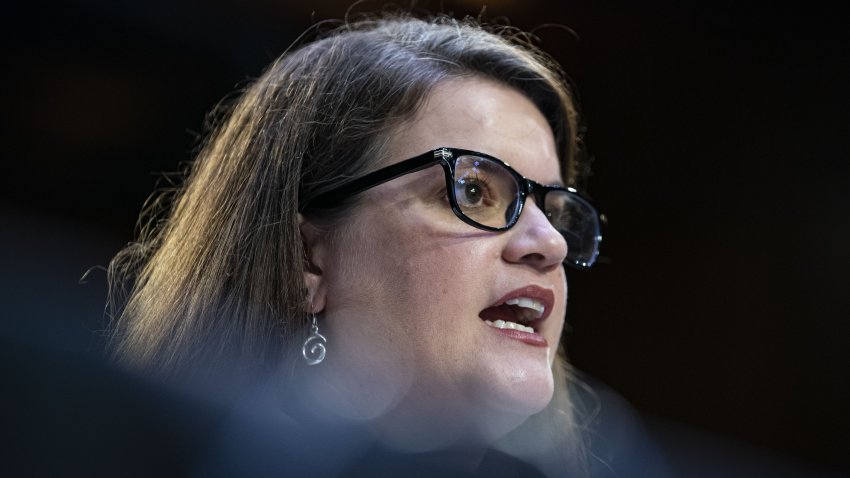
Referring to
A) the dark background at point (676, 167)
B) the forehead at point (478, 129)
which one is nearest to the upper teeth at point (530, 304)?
the forehead at point (478, 129)

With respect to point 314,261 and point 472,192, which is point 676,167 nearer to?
point 472,192

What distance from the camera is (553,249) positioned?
1306 millimetres

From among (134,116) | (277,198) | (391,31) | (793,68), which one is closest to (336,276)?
(277,198)

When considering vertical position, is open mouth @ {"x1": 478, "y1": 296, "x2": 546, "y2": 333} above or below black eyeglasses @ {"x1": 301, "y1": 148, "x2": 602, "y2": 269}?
below

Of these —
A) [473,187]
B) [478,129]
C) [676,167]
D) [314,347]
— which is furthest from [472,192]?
[676,167]

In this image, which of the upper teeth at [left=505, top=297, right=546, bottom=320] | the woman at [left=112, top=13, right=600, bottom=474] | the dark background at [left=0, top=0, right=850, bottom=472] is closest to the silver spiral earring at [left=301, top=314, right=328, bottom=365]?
the woman at [left=112, top=13, right=600, bottom=474]

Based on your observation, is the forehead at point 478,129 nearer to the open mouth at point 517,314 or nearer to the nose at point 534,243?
the nose at point 534,243

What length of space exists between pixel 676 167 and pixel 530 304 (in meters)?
1.39

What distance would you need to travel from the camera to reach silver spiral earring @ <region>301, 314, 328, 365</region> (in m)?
1.29

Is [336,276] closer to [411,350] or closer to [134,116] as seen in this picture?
[411,350]

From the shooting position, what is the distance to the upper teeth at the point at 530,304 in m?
1.30

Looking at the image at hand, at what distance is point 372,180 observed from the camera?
1322mm

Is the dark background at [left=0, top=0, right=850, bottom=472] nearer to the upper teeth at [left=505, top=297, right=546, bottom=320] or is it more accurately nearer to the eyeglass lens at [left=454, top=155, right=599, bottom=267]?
the eyeglass lens at [left=454, top=155, right=599, bottom=267]

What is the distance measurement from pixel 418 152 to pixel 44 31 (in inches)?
37.6
